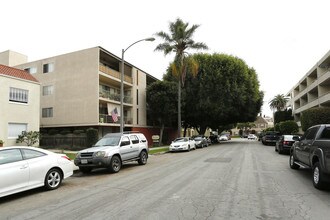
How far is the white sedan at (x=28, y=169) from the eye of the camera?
7486 mm

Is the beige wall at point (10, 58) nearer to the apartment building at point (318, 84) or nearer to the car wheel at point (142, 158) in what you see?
the car wheel at point (142, 158)

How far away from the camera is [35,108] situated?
82.1 feet

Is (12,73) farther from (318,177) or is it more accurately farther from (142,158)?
(318,177)

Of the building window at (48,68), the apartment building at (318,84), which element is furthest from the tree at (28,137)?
the apartment building at (318,84)

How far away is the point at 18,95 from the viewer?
2362 cm

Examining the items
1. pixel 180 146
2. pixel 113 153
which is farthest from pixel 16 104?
pixel 113 153

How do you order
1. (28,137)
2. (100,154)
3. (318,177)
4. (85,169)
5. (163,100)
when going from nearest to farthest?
(318,177) < (100,154) < (85,169) < (28,137) < (163,100)

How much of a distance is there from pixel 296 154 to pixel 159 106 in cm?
2732

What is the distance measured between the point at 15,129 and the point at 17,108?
1.67 meters

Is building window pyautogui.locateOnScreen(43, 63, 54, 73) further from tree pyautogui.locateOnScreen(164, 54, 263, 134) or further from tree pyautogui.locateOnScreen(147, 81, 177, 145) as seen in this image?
tree pyautogui.locateOnScreen(164, 54, 263, 134)

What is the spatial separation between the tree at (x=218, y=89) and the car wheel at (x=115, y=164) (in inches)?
1033

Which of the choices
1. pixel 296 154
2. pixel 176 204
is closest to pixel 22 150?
pixel 176 204

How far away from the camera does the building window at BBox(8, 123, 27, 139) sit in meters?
22.9

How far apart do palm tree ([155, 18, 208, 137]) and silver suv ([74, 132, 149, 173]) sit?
18.8 m
